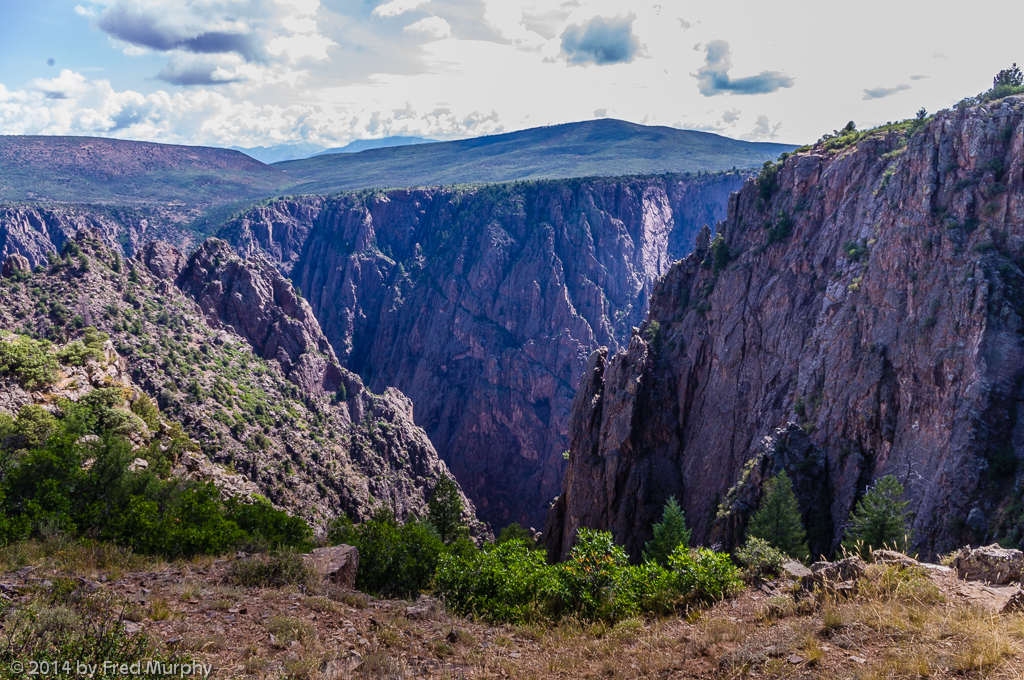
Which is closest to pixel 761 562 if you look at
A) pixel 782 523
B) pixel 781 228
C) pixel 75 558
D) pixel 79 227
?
pixel 782 523

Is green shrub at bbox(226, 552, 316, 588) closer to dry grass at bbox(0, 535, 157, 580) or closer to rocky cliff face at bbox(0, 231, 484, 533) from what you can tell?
dry grass at bbox(0, 535, 157, 580)

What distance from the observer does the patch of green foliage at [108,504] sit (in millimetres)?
20625

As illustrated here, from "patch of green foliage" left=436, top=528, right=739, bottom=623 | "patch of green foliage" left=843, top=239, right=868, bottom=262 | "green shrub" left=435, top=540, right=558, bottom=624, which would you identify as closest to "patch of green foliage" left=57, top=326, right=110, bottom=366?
"green shrub" left=435, top=540, right=558, bottom=624

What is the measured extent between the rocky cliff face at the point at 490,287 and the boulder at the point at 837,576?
100624 millimetres

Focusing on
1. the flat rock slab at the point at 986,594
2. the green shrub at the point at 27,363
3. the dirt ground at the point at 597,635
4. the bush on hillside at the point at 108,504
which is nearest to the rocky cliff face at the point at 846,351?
the flat rock slab at the point at 986,594

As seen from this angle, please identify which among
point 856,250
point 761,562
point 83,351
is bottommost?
point 761,562

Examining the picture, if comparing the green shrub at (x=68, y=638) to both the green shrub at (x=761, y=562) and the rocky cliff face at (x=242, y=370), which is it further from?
the rocky cliff face at (x=242, y=370)

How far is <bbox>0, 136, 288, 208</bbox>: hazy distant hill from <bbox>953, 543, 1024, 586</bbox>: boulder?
599ft

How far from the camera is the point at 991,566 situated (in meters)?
13.4

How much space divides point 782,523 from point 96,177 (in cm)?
20994

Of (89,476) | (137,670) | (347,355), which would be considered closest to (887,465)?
(137,670)

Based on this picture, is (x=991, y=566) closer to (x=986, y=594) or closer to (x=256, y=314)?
(x=986, y=594)

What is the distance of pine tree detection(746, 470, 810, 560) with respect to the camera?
30828 mm

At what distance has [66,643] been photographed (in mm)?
10109
